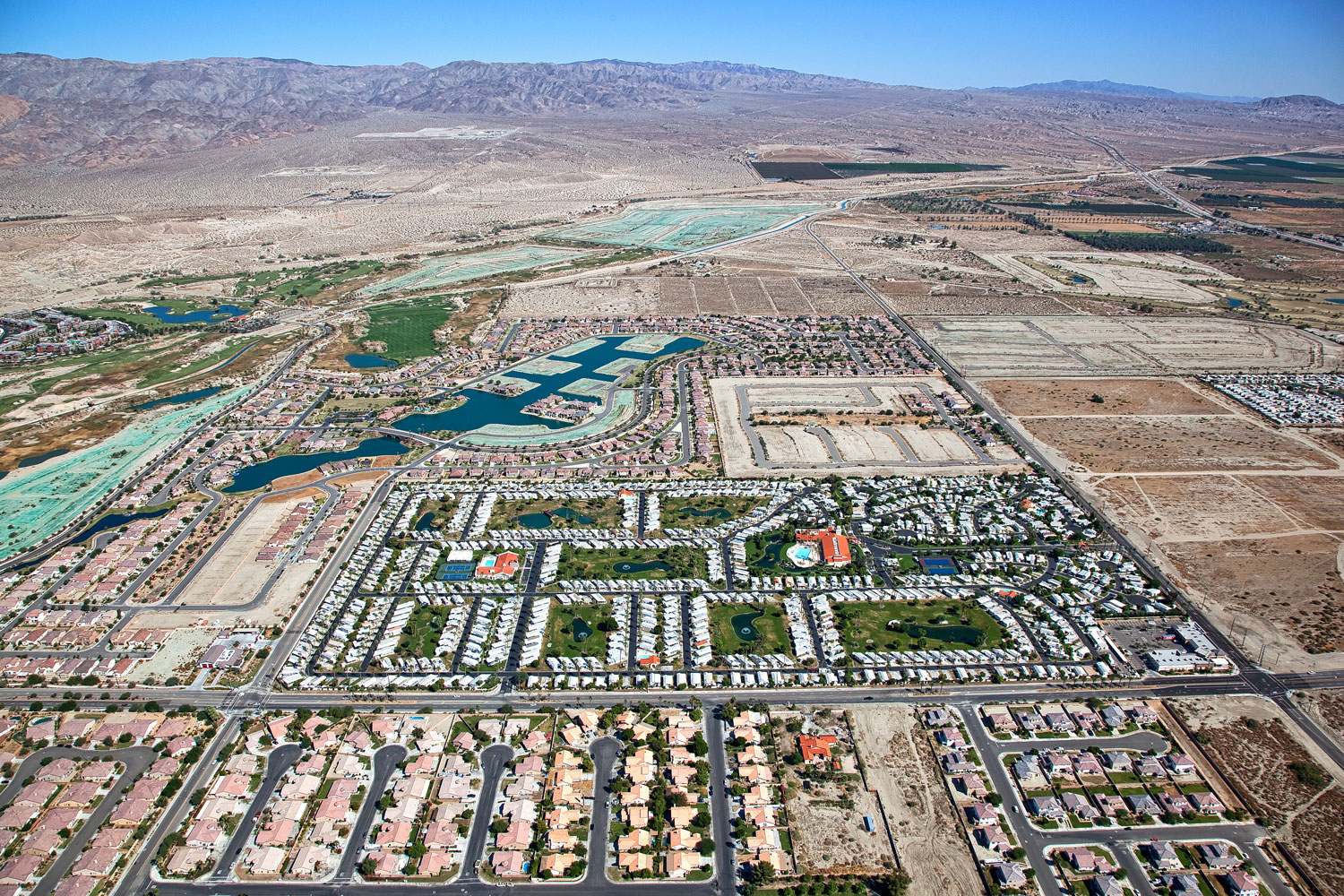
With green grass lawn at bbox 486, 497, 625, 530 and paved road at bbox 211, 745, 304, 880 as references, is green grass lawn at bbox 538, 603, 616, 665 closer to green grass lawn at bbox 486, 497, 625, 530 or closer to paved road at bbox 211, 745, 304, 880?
green grass lawn at bbox 486, 497, 625, 530

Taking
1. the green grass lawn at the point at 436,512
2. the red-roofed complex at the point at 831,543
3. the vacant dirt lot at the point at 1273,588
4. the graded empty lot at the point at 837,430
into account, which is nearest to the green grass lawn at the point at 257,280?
the green grass lawn at the point at 436,512

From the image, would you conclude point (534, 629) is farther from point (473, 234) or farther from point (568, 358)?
point (473, 234)

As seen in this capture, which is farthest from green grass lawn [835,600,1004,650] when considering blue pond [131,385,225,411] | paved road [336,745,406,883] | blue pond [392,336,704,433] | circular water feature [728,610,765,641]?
blue pond [131,385,225,411]

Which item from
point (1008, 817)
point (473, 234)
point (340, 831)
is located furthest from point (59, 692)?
point (473, 234)

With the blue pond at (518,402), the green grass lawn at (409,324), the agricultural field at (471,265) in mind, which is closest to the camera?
the blue pond at (518,402)

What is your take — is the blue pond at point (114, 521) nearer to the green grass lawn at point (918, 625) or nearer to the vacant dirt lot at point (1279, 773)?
the green grass lawn at point (918, 625)

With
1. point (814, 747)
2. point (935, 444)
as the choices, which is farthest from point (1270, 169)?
point (814, 747)

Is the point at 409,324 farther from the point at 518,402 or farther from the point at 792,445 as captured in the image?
the point at 792,445
